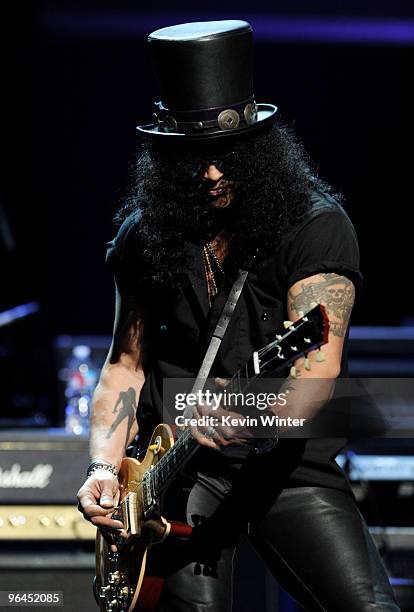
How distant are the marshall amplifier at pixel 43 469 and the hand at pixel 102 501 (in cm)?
84

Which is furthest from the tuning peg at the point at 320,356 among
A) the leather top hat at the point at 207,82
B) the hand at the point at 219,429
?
the leather top hat at the point at 207,82

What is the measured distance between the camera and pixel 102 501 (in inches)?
122

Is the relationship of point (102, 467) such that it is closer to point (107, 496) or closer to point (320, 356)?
point (107, 496)

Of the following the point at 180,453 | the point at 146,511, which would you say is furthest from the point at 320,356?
the point at 146,511

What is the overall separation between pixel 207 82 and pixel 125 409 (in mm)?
1053

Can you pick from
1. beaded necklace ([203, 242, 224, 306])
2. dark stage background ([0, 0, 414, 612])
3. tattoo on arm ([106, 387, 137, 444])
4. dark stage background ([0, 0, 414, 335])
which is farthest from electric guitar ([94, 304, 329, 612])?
dark stage background ([0, 0, 414, 335])

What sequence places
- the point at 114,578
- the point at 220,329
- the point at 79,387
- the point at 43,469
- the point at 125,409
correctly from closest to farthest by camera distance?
the point at 220,329, the point at 114,578, the point at 125,409, the point at 43,469, the point at 79,387

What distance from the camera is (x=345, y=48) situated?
734 cm

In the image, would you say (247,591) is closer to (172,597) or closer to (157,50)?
(172,597)

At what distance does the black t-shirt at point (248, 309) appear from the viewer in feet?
9.16

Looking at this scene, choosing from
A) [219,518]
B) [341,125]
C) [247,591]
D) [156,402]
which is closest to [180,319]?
[156,402]

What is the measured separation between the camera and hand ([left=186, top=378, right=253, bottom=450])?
2.52 meters

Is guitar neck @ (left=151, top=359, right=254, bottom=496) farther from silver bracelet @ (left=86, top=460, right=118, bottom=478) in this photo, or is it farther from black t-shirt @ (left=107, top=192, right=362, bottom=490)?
silver bracelet @ (left=86, top=460, right=118, bottom=478)

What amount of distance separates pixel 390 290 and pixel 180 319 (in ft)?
15.8
